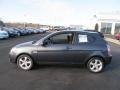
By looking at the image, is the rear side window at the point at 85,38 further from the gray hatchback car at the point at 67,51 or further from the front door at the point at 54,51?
the front door at the point at 54,51

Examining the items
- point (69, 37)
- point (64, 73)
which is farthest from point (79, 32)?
point (64, 73)

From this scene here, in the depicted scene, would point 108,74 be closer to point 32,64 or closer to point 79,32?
point 79,32

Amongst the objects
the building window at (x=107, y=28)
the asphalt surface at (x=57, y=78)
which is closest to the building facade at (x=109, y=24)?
the building window at (x=107, y=28)

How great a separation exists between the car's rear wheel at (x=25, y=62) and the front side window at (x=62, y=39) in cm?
114

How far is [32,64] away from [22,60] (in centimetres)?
43

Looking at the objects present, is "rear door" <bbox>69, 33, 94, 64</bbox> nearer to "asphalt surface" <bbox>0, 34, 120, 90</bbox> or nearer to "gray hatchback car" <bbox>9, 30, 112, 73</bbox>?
"gray hatchback car" <bbox>9, 30, 112, 73</bbox>

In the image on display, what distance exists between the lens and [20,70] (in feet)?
27.8

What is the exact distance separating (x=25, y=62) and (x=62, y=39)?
5.57ft

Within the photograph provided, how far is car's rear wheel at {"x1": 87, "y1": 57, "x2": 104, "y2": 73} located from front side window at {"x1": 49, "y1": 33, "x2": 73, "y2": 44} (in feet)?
3.68

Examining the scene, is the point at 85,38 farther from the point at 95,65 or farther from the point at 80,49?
the point at 95,65

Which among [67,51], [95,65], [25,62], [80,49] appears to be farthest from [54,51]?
[95,65]

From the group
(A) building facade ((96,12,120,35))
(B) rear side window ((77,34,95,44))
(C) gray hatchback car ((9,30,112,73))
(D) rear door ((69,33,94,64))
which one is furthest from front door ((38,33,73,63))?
(A) building facade ((96,12,120,35))

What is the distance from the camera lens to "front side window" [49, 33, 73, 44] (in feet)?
28.0

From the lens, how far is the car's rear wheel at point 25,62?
8.56 metres
